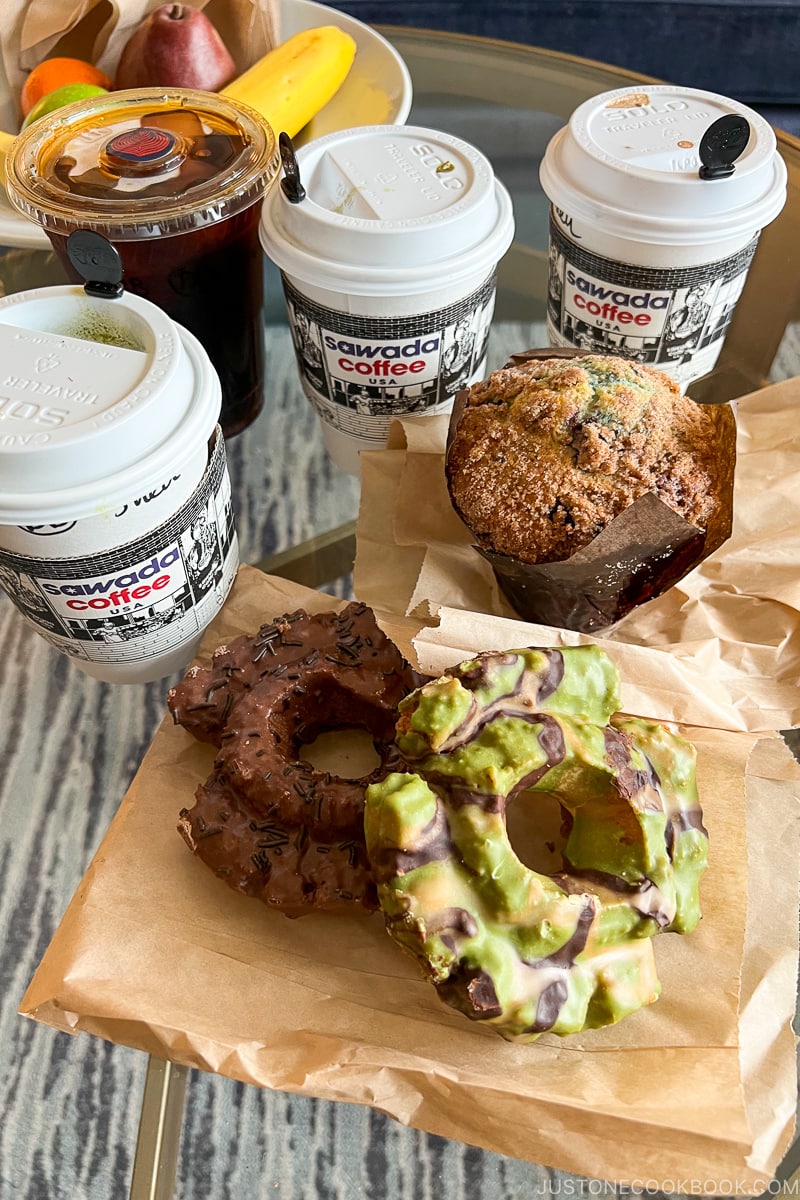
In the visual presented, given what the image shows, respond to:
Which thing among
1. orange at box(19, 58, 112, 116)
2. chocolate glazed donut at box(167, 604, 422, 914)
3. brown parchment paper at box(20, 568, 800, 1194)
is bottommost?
brown parchment paper at box(20, 568, 800, 1194)

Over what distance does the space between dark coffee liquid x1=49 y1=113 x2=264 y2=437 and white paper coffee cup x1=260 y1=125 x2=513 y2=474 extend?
7 cm

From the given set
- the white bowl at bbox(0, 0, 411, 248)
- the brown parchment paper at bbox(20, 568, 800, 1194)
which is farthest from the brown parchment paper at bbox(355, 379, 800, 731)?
the white bowl at bbox(0, 0, 411, 248)

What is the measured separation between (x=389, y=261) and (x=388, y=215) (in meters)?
0.04

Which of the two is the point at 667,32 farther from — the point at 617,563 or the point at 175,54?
the point at 617,563

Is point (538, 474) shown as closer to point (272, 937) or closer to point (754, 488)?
point (754, 488)

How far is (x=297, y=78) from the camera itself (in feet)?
3.45

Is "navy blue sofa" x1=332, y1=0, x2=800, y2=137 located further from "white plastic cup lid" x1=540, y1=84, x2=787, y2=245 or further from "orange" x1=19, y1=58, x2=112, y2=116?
"white plastic cup lid" x1=540, y1=84, x2=787, y2=245

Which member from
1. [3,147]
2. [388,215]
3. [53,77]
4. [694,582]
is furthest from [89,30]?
[694,582]

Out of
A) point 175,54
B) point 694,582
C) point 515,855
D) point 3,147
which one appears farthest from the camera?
point 175,54

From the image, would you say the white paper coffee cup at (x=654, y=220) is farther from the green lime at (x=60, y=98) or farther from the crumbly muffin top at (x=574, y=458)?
the green lime at (x=60, y=98)

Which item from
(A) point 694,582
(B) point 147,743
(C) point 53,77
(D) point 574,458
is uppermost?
(C) point 53,77

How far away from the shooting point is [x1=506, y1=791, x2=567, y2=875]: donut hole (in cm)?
68

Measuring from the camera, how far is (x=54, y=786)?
0.90 m

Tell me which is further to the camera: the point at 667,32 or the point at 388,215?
the point at 667,32
